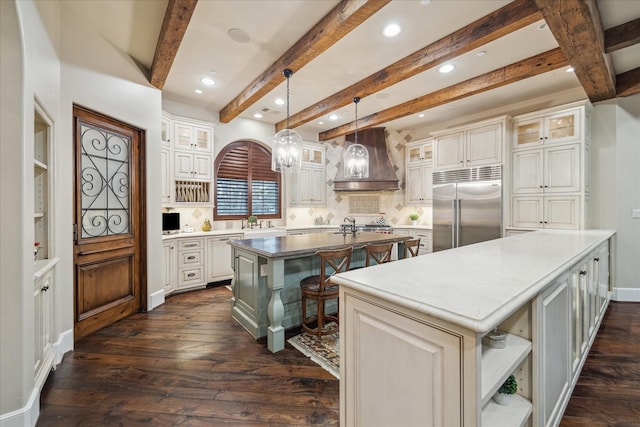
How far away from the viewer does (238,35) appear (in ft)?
9.16

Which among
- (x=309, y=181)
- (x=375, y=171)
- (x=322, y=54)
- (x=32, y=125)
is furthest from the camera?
(x=309, y=181)

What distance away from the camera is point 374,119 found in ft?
16.7

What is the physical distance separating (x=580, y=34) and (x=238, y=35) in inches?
117

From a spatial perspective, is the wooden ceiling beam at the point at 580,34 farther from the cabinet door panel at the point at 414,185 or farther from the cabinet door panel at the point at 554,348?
the cabinet door panel at the point at 414,185

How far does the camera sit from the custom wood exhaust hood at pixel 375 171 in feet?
19.4

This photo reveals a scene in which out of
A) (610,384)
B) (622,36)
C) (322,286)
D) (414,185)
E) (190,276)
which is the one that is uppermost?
(622,36)

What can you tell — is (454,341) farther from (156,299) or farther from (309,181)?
(309,181)

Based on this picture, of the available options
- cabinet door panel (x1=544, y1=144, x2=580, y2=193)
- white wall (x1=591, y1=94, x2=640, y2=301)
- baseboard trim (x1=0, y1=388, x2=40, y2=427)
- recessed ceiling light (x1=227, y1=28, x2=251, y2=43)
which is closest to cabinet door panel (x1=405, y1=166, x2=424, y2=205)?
cabinet door panel (x1=544, y1=144, x2=580, y2=193)

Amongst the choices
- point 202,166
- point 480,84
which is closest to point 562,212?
point 480,84

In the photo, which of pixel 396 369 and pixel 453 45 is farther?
pixel 453 45

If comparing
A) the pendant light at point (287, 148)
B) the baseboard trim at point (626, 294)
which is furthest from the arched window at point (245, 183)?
the baseboard trim at point (626, 294)

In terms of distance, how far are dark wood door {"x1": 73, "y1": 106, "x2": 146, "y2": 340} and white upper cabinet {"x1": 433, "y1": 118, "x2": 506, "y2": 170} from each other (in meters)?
4.74

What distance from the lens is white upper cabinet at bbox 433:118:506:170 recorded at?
4367mm

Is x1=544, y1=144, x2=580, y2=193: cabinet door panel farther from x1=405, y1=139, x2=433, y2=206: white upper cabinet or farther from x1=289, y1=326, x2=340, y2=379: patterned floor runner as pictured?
x1=289, y1=326, x2=340, y2=379: patterned floor runner
